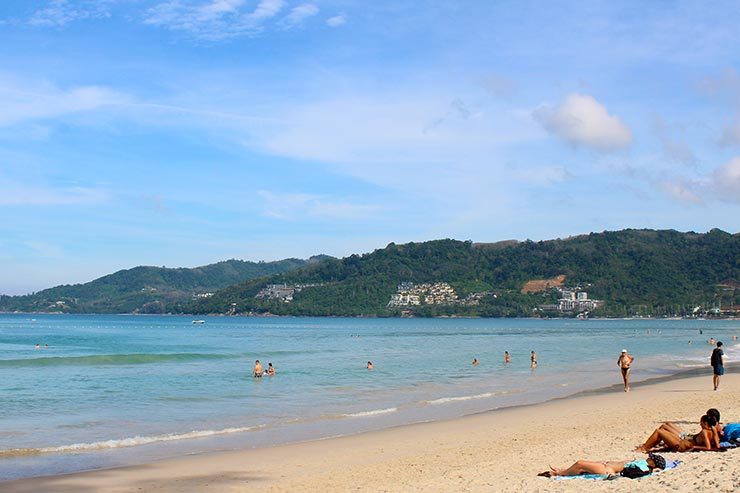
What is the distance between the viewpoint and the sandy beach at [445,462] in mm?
10391

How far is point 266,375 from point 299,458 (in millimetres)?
22412

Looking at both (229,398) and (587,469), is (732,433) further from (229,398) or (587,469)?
(229,398)

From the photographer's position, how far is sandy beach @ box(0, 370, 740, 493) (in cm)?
1039

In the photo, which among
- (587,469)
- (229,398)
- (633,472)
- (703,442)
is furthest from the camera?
(229,398)

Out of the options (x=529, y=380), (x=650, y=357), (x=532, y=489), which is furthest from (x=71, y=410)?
(x=650, y=357)

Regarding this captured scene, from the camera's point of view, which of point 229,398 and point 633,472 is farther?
point 229,398

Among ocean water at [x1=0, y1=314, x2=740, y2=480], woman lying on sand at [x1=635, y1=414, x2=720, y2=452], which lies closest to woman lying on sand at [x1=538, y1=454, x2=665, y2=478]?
woman lying on sand at [x1=635, y1=414, x2=720, y2=452]

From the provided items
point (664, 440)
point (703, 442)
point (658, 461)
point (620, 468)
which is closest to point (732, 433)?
point (703, 442)

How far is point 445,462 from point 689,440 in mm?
4047

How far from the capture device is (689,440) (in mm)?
12242

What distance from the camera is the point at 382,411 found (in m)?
22.3

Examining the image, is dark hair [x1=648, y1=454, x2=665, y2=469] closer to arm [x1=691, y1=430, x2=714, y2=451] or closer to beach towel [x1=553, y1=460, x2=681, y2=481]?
beach towel [x1=553, y1=460, x2=681, y2=481]

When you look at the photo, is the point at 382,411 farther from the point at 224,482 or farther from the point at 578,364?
the point at 578,364

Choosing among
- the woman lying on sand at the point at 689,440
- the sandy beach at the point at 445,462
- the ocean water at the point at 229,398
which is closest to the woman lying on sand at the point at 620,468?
the sandy beach at the point at 445,462
